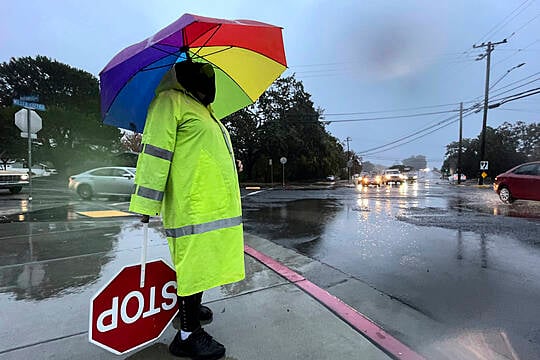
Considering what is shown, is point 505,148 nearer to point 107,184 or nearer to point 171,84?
point 107,184

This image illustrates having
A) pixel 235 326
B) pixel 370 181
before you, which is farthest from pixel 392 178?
pixel 235 326

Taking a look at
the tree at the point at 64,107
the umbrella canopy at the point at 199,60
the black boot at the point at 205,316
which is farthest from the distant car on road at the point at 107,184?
the tree at the point at 64,107

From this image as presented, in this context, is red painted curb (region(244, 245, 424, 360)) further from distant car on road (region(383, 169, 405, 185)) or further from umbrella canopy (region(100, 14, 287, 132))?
distant car on road (region(383, 169, 405, 185))

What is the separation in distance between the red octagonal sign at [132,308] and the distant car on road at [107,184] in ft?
39.3

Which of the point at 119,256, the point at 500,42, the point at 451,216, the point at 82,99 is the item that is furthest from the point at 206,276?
the point at 82,99

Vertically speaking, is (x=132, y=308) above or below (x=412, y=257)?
above

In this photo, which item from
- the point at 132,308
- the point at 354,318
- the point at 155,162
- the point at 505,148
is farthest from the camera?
the point at 505,148

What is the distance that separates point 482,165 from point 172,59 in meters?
30.5

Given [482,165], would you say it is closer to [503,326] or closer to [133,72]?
[503,326]

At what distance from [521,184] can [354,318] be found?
37.5ft

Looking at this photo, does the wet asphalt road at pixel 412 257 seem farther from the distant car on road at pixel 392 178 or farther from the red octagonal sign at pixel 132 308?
the distant car on road at pixel 392 178

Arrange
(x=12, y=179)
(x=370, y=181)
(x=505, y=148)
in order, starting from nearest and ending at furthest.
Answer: (x=12, y=179)
(x=370, y=181)
(x=505, y=148)

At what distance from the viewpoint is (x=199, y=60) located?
2578 mm

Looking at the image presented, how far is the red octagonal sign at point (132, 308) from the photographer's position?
1.99 m
